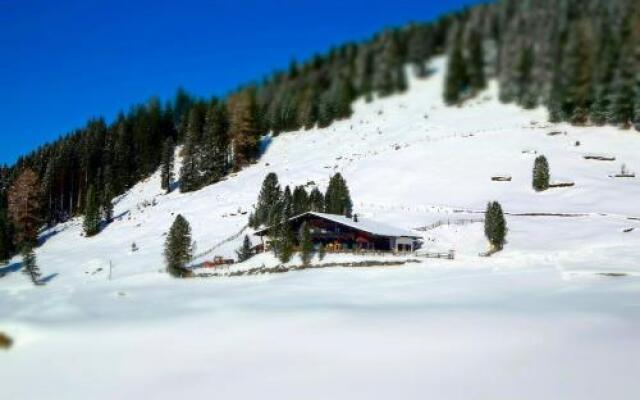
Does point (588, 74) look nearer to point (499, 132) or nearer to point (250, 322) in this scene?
point (499, 132)

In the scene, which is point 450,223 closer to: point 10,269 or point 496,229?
point 496,229

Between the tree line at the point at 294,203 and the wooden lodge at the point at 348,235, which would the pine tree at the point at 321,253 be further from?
the tree line at the point at 294,203

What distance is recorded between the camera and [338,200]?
183 feet

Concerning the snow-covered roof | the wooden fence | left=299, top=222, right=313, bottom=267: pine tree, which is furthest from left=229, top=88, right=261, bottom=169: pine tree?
left=299, top=222, right=313, bottom=267: pine tree

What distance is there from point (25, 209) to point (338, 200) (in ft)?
121

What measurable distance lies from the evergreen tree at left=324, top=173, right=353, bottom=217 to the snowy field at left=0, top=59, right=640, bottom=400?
3.12m

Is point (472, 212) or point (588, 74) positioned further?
point (588, 74)

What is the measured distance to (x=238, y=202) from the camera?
2562 inches

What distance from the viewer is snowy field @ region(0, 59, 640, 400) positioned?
13.4 m

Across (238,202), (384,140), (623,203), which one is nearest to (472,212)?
(623,203)

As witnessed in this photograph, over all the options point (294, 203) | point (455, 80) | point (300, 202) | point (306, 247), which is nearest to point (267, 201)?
point (294, 203)

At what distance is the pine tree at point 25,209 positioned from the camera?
63.1 metres

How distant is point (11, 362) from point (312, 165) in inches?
2523

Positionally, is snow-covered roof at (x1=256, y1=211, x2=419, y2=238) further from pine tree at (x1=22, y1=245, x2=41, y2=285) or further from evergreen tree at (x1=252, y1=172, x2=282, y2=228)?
pine tree at (x1=22, y1=245, x2=41, y2=285)
